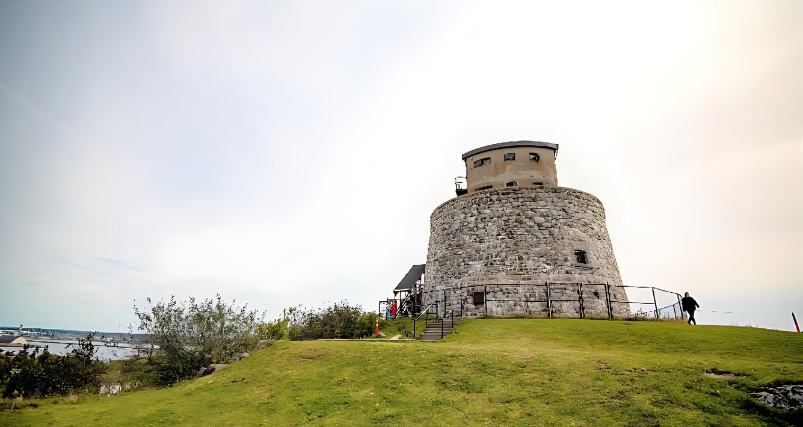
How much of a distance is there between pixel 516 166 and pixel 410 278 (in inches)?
467

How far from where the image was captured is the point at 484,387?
1001 centimetres

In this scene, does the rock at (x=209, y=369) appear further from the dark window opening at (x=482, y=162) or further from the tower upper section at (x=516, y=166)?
the dark window opening at (x=482, y=162)

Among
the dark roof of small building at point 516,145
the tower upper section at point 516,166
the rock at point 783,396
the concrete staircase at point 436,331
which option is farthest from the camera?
the dark roof of small building at point 516,145

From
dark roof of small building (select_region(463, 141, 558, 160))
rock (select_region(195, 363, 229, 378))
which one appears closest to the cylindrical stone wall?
dark roof of small building (select_region(463, 141, 558, 160))

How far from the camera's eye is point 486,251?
26.7 m

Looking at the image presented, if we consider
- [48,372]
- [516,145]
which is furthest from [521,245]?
[48,372]

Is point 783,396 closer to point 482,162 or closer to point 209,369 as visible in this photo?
point 209,369

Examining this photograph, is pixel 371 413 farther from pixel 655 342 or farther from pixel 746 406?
pixel 655 342

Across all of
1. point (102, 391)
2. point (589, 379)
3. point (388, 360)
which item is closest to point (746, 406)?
point (589, 379)

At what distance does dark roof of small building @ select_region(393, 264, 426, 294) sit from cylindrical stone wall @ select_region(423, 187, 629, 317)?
3.26 metres

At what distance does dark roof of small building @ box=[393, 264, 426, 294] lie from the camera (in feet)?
107

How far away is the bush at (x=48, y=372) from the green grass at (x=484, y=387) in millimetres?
1632

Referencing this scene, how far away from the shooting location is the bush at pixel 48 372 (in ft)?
42.6

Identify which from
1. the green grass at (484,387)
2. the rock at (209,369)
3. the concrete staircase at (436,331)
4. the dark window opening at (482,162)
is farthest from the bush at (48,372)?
the dark window opening at (482,162)
